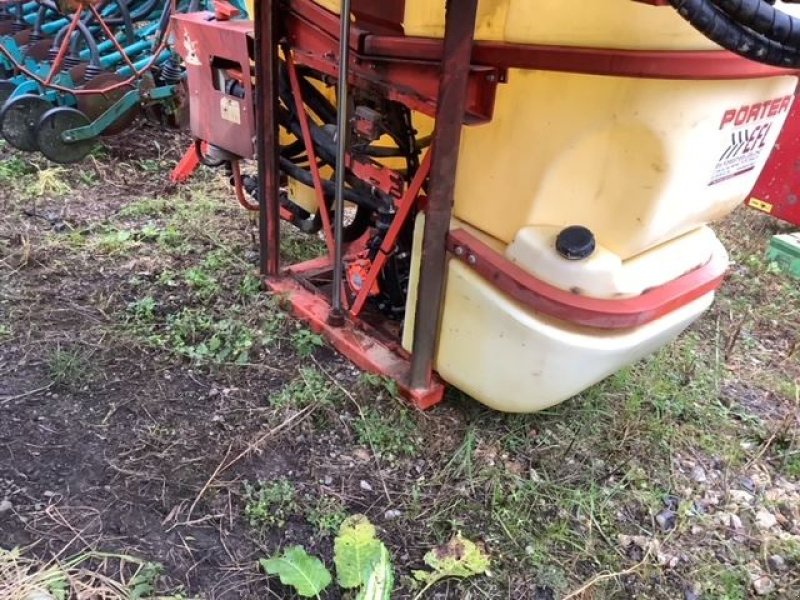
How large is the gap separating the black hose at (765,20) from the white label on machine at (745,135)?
51 cm

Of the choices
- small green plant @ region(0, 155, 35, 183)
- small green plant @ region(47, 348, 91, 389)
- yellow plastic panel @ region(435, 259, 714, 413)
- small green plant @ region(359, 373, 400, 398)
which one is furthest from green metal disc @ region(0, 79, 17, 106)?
yellow plastic panel @ region(435, 259, 714, 413)

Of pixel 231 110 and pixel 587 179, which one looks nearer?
pixel 587 179

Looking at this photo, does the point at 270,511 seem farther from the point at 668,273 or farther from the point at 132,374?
the point at 668,273

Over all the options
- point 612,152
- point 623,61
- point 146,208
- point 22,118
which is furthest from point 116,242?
point 623,61

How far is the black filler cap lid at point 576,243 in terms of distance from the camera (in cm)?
179

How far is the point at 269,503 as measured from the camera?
200cm

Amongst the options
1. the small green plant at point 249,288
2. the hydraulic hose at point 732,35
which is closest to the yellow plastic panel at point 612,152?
the hydraulic hose at point 732,35

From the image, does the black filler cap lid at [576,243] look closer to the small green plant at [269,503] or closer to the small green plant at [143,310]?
the small green plant at [269,503]

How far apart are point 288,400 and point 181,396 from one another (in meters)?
0.37

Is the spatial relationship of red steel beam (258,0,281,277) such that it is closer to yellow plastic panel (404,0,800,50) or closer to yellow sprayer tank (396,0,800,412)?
yellow sprayer tank (396,0,800,412)

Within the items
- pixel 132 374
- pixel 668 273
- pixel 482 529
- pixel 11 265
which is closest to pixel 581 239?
pixel 668 273

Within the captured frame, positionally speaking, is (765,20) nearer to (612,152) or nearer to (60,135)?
(612,152)

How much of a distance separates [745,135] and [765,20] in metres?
0.70

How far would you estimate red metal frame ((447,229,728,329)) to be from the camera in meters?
1.85
